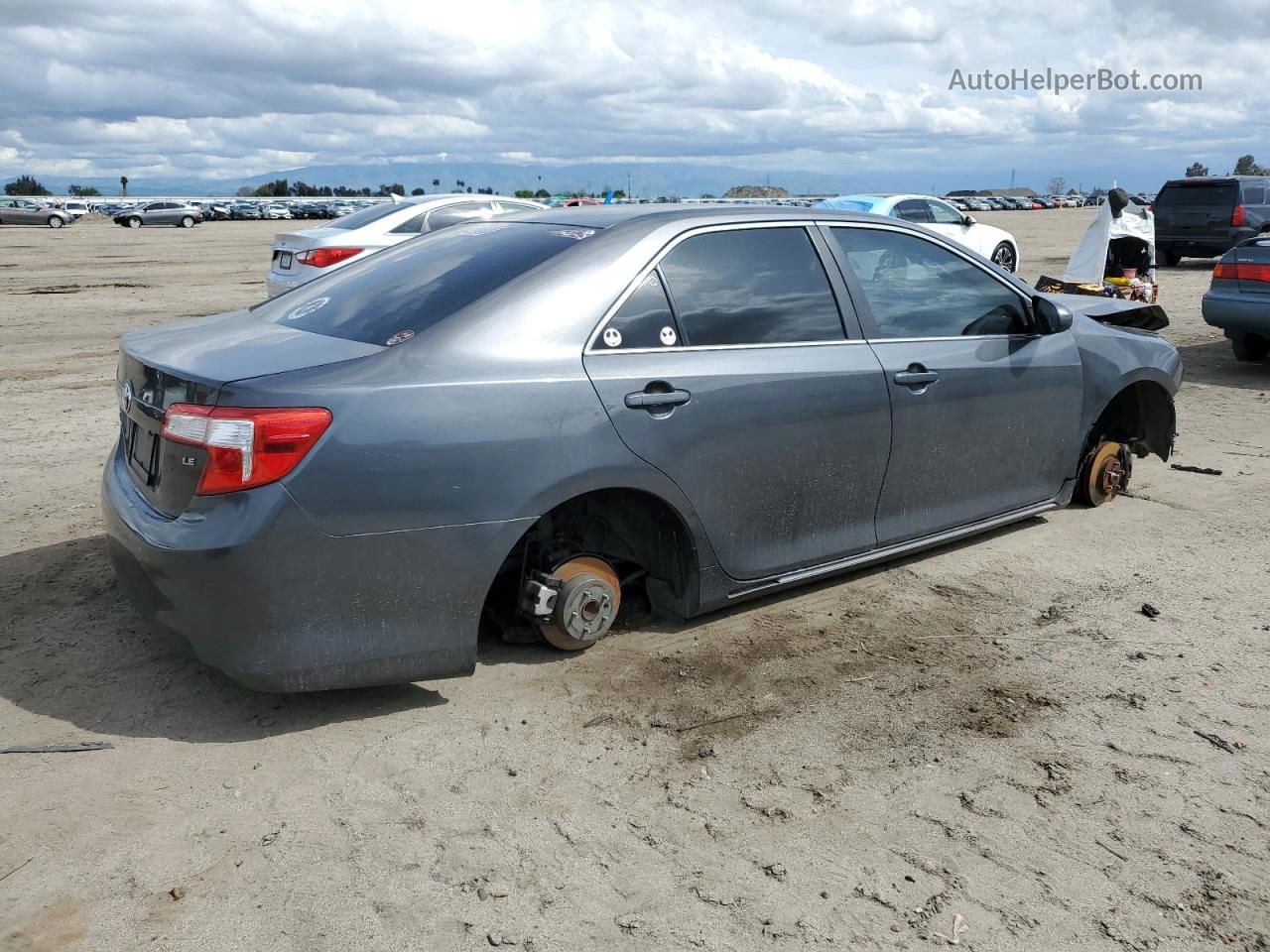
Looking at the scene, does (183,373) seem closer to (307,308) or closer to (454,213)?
(307,308)

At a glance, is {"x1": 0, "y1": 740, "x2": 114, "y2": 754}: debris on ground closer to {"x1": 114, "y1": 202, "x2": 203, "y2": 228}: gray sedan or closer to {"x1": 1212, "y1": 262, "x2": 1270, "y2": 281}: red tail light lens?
{"x1": 1212, "y1": 262, "x2": 1270, "y2": 281}: red tail light lens

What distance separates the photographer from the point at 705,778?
3.38m

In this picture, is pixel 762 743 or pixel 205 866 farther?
pixel 762 743

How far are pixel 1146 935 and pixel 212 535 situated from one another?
2.70 m

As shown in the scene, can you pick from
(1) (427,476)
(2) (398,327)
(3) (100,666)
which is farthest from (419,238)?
(3) (100,666)

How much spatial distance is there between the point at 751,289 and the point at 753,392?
1.46 ft

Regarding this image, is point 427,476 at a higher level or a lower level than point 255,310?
lower

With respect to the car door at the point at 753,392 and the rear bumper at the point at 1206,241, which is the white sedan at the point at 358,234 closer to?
the car door at the point at 753,392

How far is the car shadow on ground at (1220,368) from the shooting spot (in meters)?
A: 10.2

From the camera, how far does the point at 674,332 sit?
4.05 m

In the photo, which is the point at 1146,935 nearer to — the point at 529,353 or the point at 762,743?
the point at 762,743

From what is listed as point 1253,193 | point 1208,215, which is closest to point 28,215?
point 1208,215

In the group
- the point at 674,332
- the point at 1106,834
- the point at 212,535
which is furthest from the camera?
the point at 674,332

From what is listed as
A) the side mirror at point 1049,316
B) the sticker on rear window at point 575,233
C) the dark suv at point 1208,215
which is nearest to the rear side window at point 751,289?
the sticker on rear window at point 575,233
